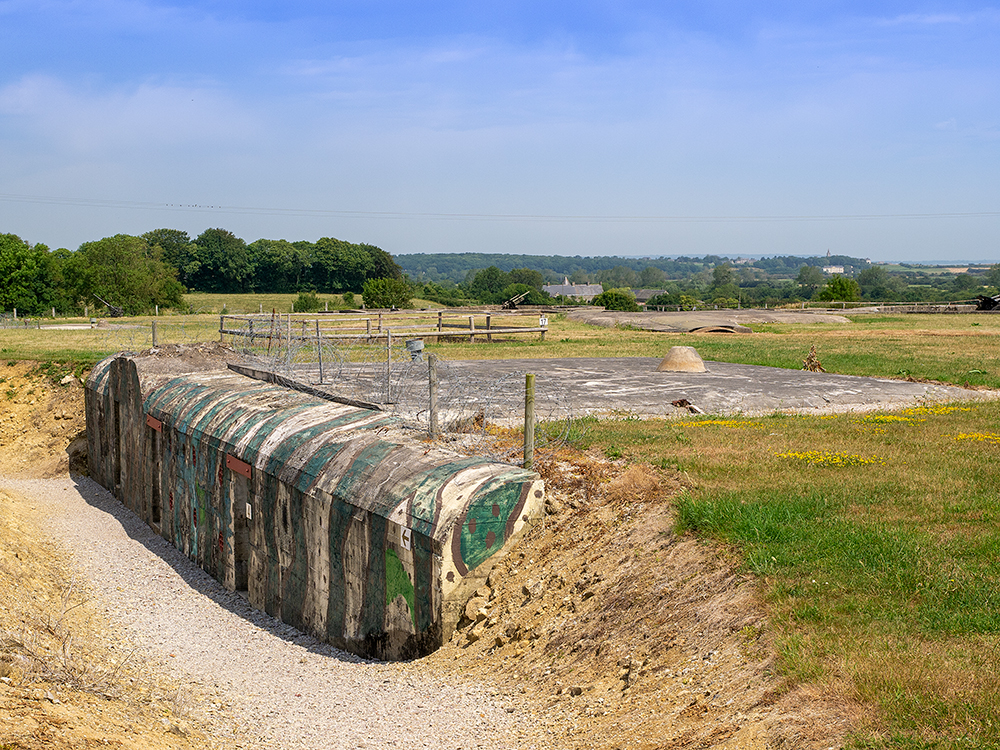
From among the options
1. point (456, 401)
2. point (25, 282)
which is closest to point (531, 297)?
point (25, 282)

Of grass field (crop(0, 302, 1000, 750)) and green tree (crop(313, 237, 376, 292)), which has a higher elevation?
green tree (crop(313, 237, 376, 292))

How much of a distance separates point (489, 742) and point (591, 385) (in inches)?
553

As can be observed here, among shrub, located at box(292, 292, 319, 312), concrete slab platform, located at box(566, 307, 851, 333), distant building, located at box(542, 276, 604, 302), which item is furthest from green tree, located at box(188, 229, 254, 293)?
concrete slab platform, located at box(566, 307, 851, 333)

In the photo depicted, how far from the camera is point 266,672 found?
35.1 feet

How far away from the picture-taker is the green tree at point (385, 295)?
65.1 m

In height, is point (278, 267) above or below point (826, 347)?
above

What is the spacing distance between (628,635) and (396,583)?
3.22 metres

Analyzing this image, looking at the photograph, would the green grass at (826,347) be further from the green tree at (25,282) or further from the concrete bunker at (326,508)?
the green tree at (25,282)

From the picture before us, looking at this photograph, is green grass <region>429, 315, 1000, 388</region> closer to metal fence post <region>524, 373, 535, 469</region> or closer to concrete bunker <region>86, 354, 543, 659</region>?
concrete bunker <region>86, 354, 543, 659</region>

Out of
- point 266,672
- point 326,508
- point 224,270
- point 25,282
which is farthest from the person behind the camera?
point 224,270

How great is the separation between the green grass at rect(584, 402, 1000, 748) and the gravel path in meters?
2.86

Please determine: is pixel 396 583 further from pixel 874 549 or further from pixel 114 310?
pixel 114 310

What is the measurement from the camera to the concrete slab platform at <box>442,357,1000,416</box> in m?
18.5

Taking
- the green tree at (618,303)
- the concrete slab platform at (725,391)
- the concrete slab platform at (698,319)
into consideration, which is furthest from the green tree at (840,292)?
the concrete slab platform at (725,391)
